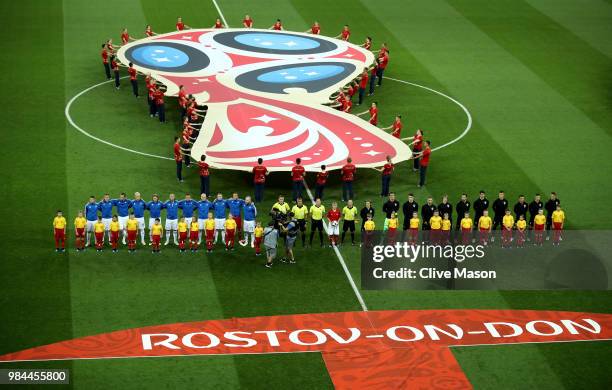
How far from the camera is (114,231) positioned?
3111 cm

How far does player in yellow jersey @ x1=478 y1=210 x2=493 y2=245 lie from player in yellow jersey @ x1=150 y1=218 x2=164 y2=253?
9.59m

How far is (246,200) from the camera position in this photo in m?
32.0

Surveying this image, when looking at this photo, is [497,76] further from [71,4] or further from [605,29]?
[71,4]

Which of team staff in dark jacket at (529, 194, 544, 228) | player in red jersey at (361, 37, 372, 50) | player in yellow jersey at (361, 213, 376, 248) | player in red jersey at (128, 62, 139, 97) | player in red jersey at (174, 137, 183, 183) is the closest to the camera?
player in yellow jersey at (361, 213, 376, 248)

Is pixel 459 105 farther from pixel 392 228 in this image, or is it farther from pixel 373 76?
pixel 392 228

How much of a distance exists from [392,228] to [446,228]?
1622 mm

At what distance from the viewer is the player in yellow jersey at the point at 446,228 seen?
3197cm

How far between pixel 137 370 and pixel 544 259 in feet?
42.5

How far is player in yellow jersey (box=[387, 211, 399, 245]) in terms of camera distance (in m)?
31.8

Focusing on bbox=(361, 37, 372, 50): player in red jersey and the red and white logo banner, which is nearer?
the red and white logo banner

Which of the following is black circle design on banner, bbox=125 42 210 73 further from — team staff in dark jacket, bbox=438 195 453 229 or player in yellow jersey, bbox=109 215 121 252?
team staff in dark jacket, bbox=438 195 453 229

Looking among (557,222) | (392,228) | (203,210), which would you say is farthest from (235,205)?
(557,222)

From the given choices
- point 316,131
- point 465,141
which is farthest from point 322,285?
point 465,141

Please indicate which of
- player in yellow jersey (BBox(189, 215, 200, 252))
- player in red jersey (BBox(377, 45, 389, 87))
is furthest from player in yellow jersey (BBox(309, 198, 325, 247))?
player in red jersey (BBox(377, 45, 389, 87))
